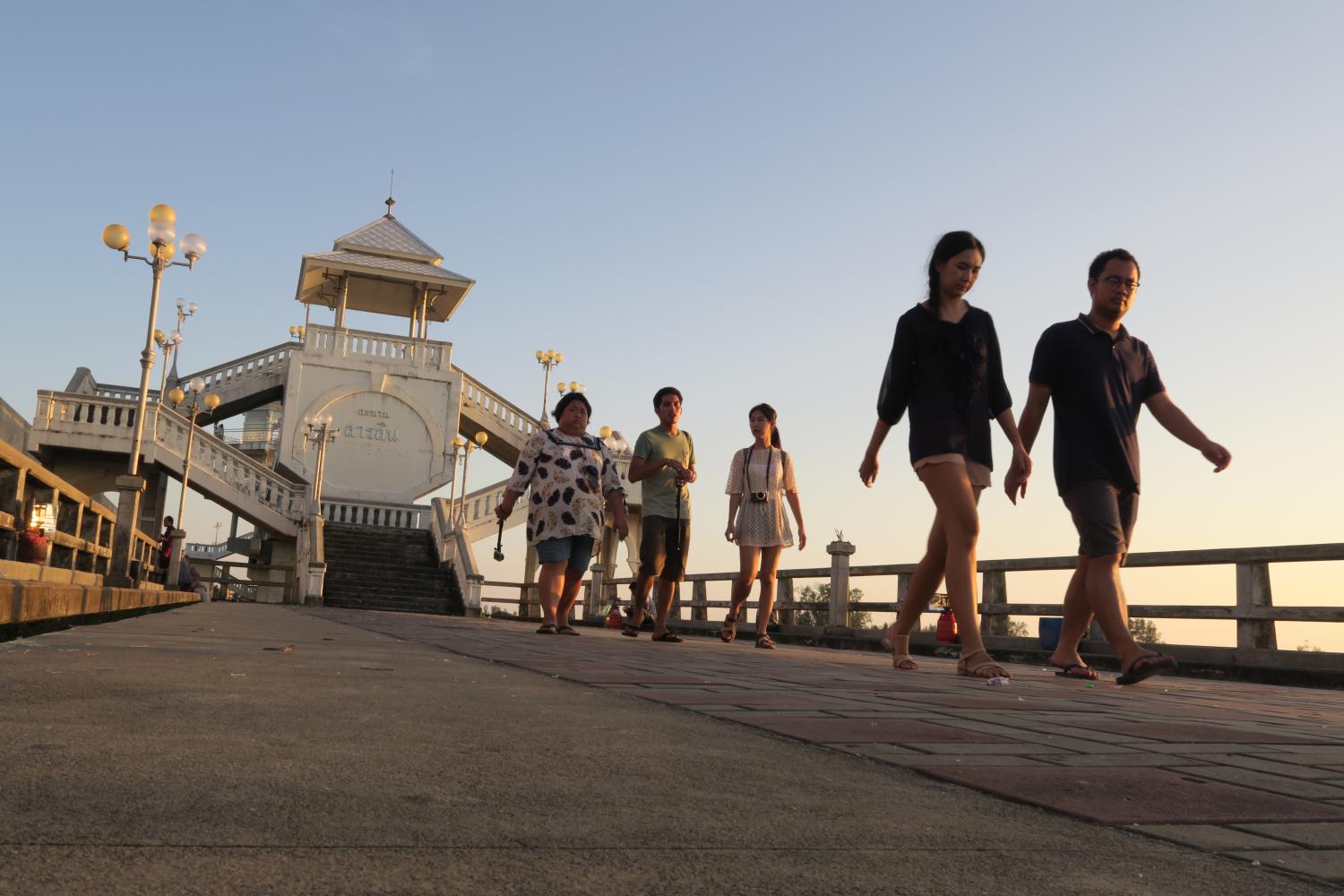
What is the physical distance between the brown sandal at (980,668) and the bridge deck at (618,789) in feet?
3.99

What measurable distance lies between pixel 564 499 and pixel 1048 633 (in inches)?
164

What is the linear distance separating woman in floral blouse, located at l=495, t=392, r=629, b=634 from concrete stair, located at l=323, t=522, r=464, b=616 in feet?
52.0

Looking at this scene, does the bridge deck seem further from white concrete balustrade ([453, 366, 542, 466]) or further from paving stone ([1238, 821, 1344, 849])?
white concrete balustrade ([453, 366, 542, 466])

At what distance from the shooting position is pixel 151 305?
1753 cm

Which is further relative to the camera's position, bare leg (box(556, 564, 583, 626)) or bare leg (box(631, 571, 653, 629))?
bare leg (box(631, 571, 653, 629))

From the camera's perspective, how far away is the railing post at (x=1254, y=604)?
25.6 ft

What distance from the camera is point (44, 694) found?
3051 millimetres

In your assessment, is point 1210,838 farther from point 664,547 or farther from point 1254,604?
point 664,547

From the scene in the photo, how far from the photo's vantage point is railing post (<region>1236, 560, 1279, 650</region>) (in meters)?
7.82

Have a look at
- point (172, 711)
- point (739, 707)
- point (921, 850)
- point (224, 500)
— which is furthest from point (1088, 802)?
point (224, 500)

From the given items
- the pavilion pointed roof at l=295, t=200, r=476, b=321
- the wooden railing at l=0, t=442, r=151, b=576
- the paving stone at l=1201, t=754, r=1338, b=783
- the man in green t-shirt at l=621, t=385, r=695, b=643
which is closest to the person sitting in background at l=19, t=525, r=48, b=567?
the wooden railing at l=0, t=442, r=151, b=576

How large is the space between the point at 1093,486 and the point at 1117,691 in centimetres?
105

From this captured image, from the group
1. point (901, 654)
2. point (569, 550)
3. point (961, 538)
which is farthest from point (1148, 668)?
point (569, 550)

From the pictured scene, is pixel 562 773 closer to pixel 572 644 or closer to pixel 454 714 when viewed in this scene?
pixel 454 714
